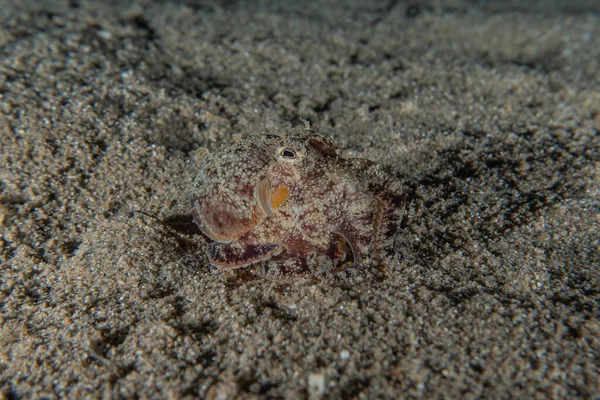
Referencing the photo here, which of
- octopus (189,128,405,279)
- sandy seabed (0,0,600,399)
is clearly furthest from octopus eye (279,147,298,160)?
sandy seabed (0,0,600,399)

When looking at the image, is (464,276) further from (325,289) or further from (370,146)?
(370,146)

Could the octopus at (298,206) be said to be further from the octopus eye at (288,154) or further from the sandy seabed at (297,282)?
the sandy seabed at (297,282)

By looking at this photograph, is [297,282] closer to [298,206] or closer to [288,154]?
[298,206]

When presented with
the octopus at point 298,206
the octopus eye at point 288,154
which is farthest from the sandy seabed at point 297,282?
the octopus eye at point 288,154

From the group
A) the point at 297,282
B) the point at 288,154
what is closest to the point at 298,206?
the point at 288,154

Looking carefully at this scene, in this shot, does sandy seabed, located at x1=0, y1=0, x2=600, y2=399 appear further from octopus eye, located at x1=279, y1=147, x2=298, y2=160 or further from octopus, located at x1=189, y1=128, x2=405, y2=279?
octopus eye, located at x1=279, y1=147, x2=298, y2=160

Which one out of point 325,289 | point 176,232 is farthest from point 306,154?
point 176,232
